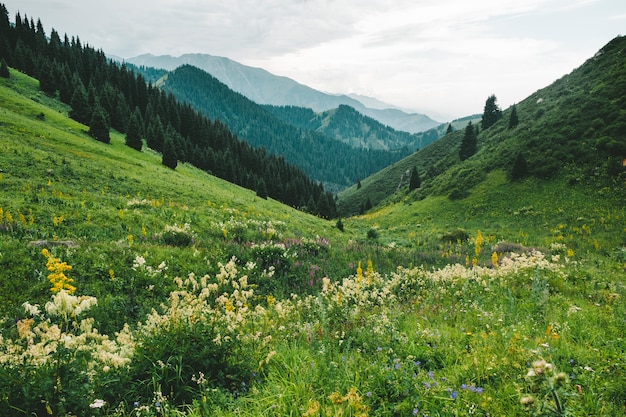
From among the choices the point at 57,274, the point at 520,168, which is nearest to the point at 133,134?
the point at 57,274

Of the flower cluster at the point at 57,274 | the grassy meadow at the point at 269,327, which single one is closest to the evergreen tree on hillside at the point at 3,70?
the grassy meadow at the point at 269,327

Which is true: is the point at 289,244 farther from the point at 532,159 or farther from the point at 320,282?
the point at 532,159

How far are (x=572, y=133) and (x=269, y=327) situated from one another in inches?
1931

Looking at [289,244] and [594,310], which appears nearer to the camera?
[594,310]

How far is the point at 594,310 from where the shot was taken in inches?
255

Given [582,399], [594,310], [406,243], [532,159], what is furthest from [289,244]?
[532,159]

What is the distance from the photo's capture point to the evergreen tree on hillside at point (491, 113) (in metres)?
77.4

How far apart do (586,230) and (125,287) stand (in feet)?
102

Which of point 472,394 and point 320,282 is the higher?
point 472,394

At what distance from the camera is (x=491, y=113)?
78.7 m

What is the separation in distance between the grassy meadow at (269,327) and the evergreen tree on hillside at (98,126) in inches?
1164

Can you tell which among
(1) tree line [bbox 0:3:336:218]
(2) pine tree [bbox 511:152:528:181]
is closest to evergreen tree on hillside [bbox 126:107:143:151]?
(1) tree line [bbox 0:3:336:218]

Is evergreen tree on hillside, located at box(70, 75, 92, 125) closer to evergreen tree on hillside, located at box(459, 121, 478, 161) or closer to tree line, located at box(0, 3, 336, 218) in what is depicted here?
tree line, located at box(0, 3, 336, 218)

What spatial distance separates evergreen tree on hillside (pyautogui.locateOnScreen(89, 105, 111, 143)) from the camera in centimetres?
4225
